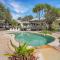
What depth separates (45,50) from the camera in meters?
4.51

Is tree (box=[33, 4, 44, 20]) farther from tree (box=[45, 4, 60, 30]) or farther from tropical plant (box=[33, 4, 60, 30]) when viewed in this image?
tree (box=[45, 4, 60, 30])

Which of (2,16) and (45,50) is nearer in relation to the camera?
(45,50)

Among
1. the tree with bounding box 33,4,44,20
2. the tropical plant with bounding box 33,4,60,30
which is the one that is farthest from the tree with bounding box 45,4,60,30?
the tree with bounding box 33,4,44,20

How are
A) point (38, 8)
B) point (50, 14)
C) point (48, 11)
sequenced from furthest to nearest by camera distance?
point (50, 14)
point (48, 11)
point (38, 8)

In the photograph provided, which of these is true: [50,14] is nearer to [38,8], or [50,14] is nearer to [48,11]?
[48,11]

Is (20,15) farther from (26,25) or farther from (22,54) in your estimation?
(22,54)

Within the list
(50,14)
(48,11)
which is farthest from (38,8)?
(50,14)

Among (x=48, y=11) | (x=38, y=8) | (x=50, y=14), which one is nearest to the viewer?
(x=38, y=8)

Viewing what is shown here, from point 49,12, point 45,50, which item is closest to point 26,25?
point 49,12

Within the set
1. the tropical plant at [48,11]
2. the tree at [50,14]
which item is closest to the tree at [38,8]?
the tropical plant at [48,11]

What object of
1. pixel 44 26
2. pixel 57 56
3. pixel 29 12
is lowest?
pixel 57 56

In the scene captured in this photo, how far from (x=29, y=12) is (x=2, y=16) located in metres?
1.66

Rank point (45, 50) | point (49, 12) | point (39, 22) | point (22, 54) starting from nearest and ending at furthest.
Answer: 1. point (22, 54)
2. point (45, 50)
3. point (49, 12)
4. point (39, 22)

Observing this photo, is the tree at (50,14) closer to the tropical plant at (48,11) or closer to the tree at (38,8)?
the tropical plant at (48,11)
